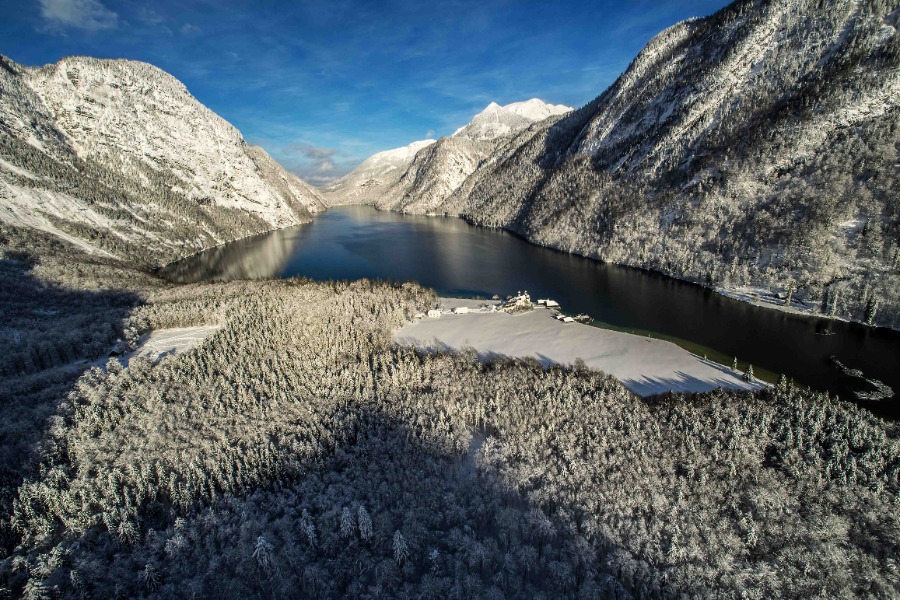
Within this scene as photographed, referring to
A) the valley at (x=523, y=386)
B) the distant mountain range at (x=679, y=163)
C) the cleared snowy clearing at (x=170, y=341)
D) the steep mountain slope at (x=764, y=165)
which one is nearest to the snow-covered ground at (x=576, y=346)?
the valley at (x=523, y=386)

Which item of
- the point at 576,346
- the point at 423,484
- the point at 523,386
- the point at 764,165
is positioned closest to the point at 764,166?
the point at 764,165

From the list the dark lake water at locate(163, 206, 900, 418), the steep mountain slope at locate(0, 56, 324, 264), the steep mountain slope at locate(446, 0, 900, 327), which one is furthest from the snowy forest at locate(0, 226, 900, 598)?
the steep mountain slope at locate(0, 56, 324, 264)

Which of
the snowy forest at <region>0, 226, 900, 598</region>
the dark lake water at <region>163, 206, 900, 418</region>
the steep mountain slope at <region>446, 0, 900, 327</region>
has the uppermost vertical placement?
the steep mountain slope at <region>446, 0, 900, 327</region>

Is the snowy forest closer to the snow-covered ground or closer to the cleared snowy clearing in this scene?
the cleared snowy clearing

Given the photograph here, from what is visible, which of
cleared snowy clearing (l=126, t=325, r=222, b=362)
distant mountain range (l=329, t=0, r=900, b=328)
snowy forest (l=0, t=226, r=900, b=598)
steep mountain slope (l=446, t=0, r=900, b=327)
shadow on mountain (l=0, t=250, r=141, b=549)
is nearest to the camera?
snowy forest (l=0, t=226, r=900, b=598)

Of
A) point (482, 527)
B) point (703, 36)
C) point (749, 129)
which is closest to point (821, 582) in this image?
point (482, 527)

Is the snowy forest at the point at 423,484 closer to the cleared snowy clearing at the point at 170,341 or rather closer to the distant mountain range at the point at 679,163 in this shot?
the cleared snowy clearing at the point at 170,341
